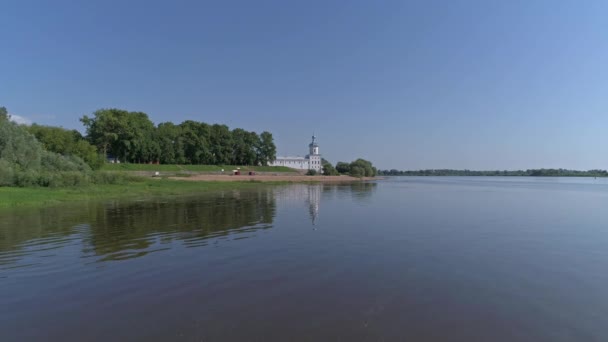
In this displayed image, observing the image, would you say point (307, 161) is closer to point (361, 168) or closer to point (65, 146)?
point (361, 168)

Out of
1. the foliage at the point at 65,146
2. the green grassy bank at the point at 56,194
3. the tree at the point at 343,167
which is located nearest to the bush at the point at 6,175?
the green grassy bank at the point at 56,194

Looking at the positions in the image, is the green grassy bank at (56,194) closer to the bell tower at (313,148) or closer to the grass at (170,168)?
the grass at (170,168)

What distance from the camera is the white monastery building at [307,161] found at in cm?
15475

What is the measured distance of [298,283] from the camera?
859cm

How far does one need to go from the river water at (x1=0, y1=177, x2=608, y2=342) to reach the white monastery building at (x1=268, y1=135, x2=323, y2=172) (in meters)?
134

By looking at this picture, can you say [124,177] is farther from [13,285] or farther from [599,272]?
[599,272]

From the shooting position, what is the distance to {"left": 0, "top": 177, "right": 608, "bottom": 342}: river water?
240 inches

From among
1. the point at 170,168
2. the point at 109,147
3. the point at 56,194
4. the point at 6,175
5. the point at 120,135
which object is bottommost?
the point at 56,194

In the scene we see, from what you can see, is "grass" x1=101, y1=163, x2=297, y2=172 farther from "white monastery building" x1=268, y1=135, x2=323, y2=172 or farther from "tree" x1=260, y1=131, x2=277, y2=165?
"white monastery building" x1=268, y1=135, x2=323, y2=172

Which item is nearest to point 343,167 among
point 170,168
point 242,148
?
point 242,148

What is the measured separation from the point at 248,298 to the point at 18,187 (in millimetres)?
31810

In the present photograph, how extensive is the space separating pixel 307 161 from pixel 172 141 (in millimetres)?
80657

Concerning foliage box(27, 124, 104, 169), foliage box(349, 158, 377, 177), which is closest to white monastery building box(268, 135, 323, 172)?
foliage box(349, 158, 377, 177)

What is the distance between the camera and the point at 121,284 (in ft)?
27.6
